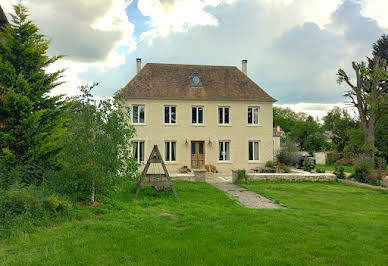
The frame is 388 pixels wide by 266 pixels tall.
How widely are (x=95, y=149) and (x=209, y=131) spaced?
14331 mm

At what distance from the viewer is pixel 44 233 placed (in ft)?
22.0

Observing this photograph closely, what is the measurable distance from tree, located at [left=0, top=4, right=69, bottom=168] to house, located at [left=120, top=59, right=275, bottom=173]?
32.7ft

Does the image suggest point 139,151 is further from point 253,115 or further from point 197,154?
point 253,115

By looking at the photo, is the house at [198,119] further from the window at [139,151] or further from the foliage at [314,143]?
the foliage at [314,143]

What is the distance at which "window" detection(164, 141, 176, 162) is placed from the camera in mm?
22812

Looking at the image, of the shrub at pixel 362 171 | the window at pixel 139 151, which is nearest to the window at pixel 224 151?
the window at pixel 139 151

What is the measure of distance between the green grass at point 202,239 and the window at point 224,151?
1364 cm

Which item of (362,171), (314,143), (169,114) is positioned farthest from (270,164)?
(314,143)

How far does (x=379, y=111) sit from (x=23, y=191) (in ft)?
79.1

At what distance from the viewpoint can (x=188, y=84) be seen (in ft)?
78.1

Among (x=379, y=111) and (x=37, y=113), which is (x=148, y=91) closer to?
(x=37, y=113)

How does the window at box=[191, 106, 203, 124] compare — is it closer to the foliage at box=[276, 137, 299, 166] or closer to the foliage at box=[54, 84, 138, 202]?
the foliage at box=[276, 137, 299, 166]

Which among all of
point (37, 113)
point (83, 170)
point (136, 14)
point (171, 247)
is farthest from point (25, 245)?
point (136, 14)

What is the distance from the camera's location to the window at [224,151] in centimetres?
2358
